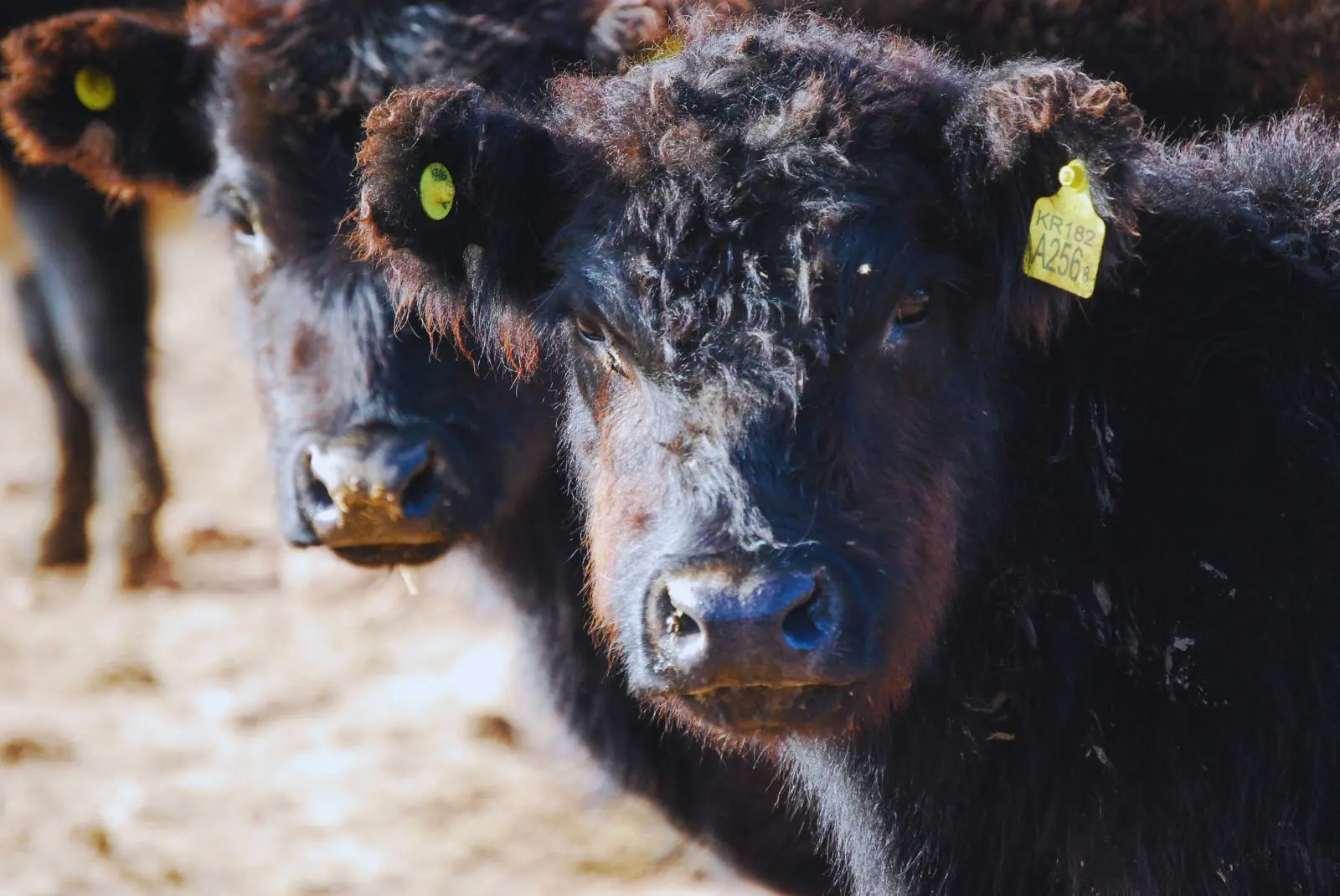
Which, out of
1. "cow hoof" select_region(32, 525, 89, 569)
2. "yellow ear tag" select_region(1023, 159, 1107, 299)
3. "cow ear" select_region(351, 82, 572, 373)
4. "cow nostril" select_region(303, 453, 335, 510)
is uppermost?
"yellow ear tag" select_region(1023, 159, 1107, 299)

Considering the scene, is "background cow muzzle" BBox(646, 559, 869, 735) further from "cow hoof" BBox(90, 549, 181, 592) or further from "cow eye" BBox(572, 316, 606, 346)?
"cow hoof" BBox(90, 549, 181, 592)

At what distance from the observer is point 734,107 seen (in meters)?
2.77

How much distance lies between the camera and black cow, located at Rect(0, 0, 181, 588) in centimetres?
670

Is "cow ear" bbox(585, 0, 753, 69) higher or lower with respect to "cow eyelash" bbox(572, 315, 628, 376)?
higher

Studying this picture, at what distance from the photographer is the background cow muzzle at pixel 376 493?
12.2 feet

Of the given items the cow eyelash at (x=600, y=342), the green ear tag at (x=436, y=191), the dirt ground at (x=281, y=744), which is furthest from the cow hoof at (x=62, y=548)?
the cow eyelash at (x=600, y=342)

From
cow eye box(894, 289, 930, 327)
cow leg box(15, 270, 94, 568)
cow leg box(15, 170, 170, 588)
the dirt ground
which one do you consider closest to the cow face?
cow eye box(894, 289, 930, 327)

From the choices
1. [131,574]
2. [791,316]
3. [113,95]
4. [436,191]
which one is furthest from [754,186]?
[131,574]

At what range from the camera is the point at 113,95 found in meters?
4.46

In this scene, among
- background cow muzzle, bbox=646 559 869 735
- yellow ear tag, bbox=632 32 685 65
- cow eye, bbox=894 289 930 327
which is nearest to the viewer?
background cow muzzle, bbox=646 559 869 735

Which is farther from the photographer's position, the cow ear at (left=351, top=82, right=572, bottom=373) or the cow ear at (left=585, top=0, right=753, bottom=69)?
the cow ear at (left=585, top=0, right=753, bottom=69)

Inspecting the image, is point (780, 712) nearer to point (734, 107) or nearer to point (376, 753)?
point (734, 107)

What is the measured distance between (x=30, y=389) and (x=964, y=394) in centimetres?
846

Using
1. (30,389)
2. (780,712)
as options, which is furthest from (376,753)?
(30,389)
